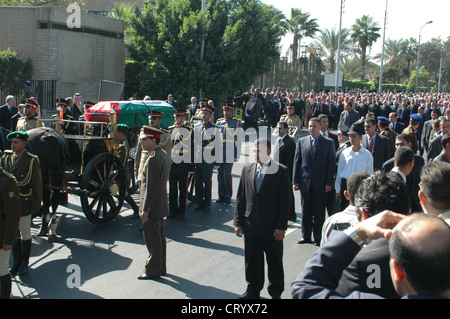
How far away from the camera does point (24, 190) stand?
5930mm

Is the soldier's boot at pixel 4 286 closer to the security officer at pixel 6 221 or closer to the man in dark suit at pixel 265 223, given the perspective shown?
the security officer at pixel 6 221

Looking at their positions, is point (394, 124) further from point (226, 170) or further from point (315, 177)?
point (315, 177)

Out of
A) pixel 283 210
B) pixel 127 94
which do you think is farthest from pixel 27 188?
pixel 127 94

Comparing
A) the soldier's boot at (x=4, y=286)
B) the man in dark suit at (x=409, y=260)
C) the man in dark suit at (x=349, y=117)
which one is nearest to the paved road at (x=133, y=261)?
the soldier's boot at (x=4, y=286)

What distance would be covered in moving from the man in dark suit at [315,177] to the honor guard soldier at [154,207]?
230 centimetres

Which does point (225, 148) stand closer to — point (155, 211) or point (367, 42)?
point (155, 211)

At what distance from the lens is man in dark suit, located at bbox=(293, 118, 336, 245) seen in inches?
285

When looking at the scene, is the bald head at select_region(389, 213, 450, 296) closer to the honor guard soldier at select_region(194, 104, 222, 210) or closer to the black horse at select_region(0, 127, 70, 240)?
the black horse at select_region(0, 127, 70, 240)

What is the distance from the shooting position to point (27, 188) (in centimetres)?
596

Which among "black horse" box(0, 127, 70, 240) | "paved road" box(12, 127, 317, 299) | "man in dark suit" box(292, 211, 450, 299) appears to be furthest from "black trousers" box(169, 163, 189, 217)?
"man in dark suit" box(292, 211, 450, 299)

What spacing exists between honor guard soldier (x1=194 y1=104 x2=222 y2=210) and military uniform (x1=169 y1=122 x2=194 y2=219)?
26 cm

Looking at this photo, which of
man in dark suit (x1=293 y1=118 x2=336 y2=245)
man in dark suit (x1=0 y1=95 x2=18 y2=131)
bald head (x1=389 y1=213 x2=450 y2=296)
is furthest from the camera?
man in dark suit (x1=0 y1=95 x2=18 y2=131)

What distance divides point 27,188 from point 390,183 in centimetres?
453

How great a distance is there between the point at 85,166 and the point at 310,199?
3784mm
